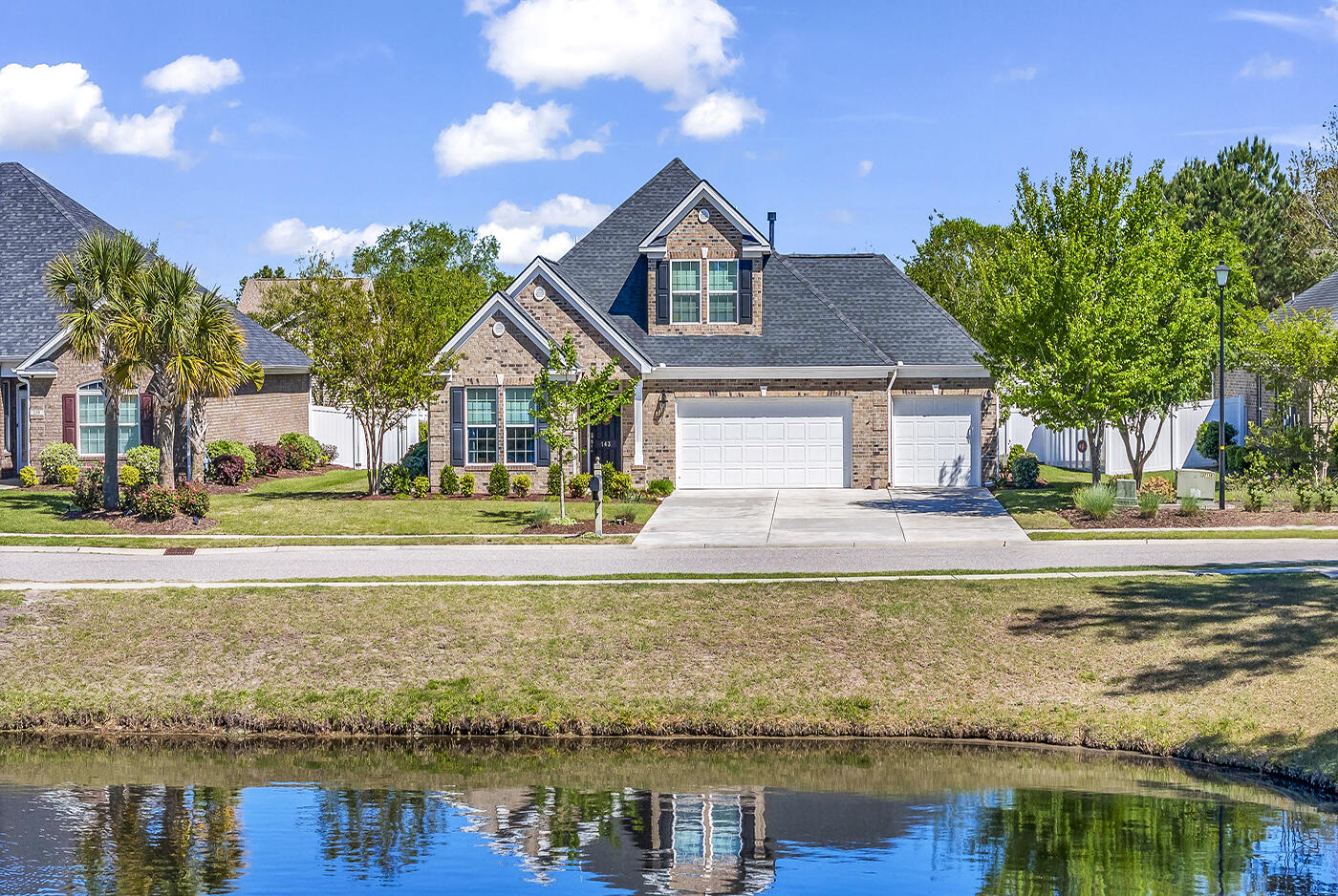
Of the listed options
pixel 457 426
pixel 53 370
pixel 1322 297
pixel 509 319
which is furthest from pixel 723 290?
pixel 1322 297

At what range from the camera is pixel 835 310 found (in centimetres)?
3759

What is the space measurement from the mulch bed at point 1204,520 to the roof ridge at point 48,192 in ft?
97.3

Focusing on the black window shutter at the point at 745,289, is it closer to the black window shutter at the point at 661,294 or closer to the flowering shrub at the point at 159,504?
the black window shutter at the point at 661,294

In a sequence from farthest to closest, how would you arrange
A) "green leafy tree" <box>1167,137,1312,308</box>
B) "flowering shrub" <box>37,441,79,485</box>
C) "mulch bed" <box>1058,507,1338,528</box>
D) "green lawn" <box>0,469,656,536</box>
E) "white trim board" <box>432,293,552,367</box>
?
"green leafy tree" <box>1167,137,1312,308</box>
"flowering shrub" <box>37,441,79,485</box>
"white trim board" <box>432,293,552,367</box>
"green lawn" <box>0,469,656,536</box>
"mulch bed" <box>1058,507,1338,528</box>

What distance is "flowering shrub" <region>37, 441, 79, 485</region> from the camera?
36625 millimetres

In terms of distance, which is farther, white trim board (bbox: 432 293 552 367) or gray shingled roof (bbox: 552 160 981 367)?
gray shingled roof (bbox: 552 160 981 367)

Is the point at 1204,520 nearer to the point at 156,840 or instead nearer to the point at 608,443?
the point at 608,443

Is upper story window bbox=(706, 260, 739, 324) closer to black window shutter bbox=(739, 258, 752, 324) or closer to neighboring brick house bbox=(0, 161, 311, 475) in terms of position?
black window shutter bbox=(739, 258, 752, 324)

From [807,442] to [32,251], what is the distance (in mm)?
23467

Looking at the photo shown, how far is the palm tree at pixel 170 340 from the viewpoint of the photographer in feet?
100

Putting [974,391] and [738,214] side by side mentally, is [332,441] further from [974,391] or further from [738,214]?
[974,391]

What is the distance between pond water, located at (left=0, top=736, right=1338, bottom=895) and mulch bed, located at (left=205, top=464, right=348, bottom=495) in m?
19.0

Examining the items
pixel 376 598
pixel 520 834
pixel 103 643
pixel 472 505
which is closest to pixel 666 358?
pixel 472 505

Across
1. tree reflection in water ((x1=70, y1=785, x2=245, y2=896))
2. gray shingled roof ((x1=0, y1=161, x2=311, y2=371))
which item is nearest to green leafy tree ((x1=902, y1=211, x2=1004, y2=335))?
gray shingled roof ((x1=0, y1=161, x2=311, y2=371))
